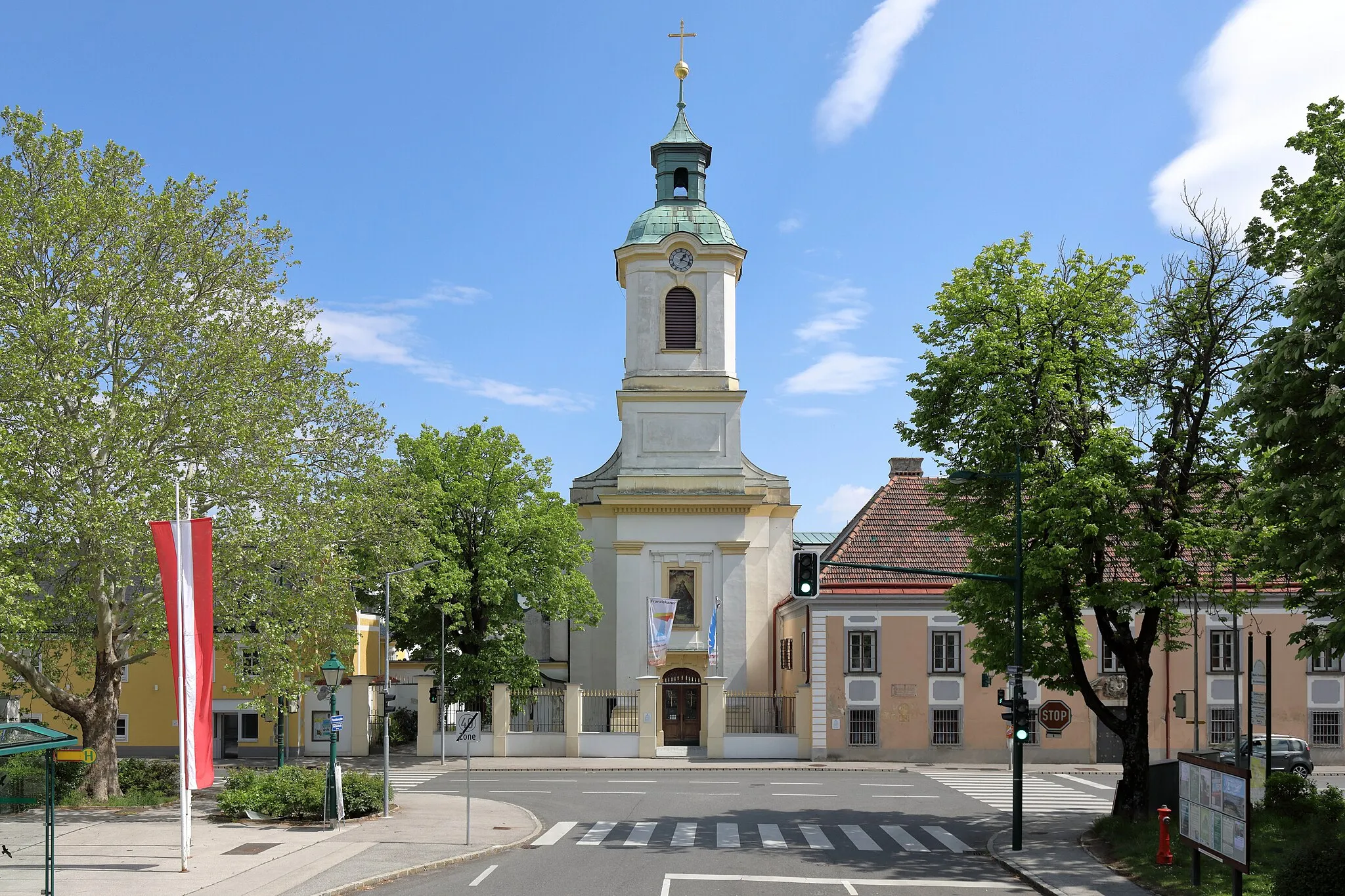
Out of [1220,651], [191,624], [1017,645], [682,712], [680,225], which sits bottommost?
[682,712]

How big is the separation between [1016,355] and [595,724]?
93.7 ft

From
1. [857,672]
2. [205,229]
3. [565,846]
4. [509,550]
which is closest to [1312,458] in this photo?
[565,846]

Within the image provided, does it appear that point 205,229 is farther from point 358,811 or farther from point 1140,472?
point 1140,472

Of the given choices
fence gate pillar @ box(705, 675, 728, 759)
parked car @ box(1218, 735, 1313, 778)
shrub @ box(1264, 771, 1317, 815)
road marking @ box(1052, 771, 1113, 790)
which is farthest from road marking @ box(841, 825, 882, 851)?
fence gate pillar @ box(705, 675, 728, 759)

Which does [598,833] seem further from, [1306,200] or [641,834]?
[1306,200]

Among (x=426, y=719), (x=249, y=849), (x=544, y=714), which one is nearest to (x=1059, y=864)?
(x=249, y=849)

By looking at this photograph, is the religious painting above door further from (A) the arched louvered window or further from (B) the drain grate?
(B) the drain grate

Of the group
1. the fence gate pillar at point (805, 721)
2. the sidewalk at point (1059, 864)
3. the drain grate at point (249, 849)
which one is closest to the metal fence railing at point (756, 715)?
the fence gate pillar at point (805, 721)

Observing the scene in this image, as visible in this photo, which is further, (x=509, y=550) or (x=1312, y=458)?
(x=509, y=550)

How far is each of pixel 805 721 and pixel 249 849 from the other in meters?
25.6

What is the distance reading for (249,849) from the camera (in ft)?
74.7

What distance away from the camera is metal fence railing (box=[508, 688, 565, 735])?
4684cm

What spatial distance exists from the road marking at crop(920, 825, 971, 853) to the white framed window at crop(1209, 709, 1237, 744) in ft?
71.5

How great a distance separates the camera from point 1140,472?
24734 millimetres
